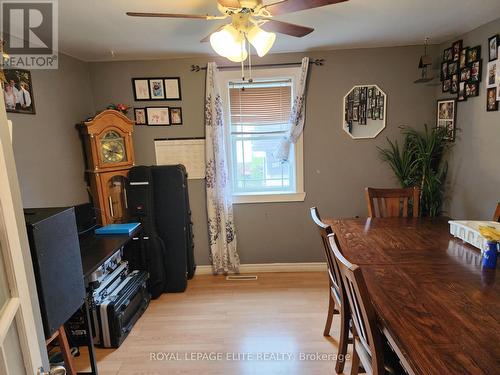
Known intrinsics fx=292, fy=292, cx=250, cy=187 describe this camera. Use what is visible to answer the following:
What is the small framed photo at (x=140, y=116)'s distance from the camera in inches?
118

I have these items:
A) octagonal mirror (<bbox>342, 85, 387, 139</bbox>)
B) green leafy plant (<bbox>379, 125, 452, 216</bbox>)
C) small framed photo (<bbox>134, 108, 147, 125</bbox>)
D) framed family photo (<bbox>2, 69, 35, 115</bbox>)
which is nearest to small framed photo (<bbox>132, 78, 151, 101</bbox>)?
small framed photo (<bbox>134, 108, 147, 125</bbox>)

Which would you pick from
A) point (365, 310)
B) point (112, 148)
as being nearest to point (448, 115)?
point (365, 310)

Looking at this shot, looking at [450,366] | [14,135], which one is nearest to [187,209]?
[14,135]

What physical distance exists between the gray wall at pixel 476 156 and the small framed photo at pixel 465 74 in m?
0.15

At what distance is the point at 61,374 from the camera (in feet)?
2.82

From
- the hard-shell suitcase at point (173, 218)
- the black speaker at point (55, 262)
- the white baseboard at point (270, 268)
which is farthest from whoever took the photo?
the white baseboard at point (270, 268)

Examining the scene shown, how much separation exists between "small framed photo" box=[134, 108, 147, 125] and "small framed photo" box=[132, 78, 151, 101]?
0.11 metres

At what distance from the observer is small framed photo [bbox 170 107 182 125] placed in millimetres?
3002

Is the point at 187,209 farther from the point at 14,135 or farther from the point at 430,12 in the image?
the point at 430,12

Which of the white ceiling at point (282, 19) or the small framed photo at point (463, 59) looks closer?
the white ceiling at point (282, 19)

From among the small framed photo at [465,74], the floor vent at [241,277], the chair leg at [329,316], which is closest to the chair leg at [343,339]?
the chair leg at [329,316]

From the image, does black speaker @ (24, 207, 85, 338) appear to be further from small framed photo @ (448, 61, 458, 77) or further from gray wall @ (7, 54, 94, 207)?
small framed photo @ (448, 61, 458, 77)

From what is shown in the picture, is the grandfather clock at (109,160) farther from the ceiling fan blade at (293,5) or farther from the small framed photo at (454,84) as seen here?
the small framed photo at (454,84)

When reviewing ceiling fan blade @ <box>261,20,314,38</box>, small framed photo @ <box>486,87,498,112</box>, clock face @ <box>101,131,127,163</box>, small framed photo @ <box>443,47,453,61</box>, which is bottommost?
clock face @ <box>101,131,127,163</box>
